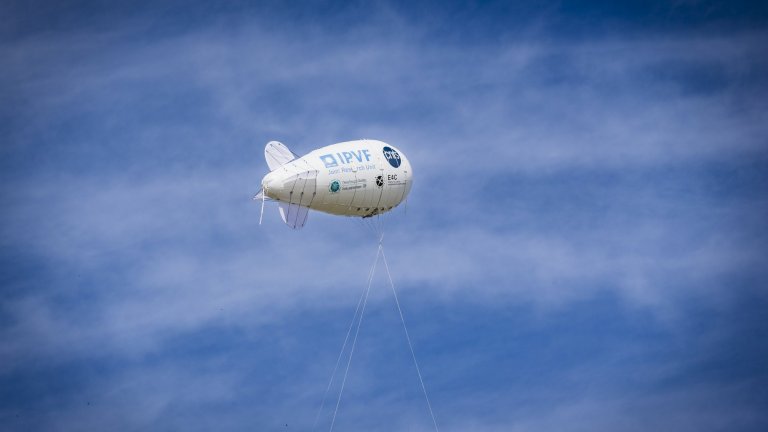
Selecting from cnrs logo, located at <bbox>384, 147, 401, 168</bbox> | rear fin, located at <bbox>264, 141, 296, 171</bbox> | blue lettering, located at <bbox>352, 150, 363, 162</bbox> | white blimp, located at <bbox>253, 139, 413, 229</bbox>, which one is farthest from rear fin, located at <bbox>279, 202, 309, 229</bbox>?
cnrs logo, located at <bbox>384, 147, 401, 168</bbox>

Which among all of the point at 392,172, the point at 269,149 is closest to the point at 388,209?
the point at 392,172

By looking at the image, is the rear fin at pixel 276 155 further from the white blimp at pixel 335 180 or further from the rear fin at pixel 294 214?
the rear fin at pixel 294 214

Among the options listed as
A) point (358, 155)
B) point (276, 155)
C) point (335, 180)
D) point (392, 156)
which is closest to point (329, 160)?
point (335, 180)

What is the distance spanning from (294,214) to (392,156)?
14.9 metres

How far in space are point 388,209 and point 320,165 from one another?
13368 mm

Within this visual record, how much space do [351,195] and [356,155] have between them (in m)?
3.86

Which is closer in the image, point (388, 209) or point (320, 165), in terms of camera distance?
point (320, 165)

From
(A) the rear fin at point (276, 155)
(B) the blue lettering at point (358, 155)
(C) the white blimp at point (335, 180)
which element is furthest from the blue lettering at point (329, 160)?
(B) the blue lettering at point (358, 155)

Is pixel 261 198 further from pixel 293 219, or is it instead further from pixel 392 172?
pixel 392 172

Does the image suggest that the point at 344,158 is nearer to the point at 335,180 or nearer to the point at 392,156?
the point at 335,180

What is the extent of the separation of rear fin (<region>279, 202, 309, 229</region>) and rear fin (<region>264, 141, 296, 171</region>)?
3889mm

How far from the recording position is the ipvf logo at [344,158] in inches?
6511

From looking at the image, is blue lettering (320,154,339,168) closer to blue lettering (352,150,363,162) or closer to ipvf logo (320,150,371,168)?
ipvf logo (320,150,371,168)

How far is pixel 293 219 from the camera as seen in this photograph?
16388 cm
